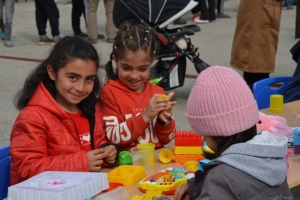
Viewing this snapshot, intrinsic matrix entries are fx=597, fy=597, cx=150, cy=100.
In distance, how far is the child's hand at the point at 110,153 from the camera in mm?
2953

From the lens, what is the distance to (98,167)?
9.55ft

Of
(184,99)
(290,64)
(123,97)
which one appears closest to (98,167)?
(123,97)

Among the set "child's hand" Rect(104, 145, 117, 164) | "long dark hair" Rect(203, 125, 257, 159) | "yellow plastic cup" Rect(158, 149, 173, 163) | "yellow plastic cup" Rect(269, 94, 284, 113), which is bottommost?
"yellow plastic cup" Rect(269, 94, 284, 113)

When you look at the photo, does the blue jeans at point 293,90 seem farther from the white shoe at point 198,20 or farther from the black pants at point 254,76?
the white shoe at point 198,20

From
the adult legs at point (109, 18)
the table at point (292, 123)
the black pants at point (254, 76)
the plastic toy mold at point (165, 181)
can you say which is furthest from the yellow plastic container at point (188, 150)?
the adult legs at point (109, 18)

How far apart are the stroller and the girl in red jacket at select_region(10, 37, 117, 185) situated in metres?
3.37

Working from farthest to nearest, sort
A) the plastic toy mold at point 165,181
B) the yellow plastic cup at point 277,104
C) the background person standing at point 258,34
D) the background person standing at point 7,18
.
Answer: the background person standing at point 7,18 → the background person standing at point 258,34 → the yellow plastic cup at point 277,104 → the plastic toy mold at point 165,181

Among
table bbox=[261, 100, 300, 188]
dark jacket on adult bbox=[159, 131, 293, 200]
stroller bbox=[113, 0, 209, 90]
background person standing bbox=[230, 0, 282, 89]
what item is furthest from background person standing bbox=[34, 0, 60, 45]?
dark jacket on adult bbox=[159, 131, 293, 200]

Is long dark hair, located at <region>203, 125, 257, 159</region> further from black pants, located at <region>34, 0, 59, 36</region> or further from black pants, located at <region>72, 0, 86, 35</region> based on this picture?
black pants, located at <region>72, 0, 86, 35</region>

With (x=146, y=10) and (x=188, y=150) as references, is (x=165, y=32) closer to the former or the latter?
(x=146, y=10)

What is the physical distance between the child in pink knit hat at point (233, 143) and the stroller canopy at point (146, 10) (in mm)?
4420

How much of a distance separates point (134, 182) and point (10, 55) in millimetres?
7922

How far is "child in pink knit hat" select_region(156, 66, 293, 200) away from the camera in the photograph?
2125 millimetres

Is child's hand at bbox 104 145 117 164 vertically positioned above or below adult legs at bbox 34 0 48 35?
above
